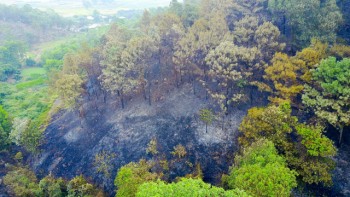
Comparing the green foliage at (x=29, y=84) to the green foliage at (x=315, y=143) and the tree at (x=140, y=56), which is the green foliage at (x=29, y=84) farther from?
the green foliage at (x=315, y=143)

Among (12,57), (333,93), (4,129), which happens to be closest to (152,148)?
(333,93)

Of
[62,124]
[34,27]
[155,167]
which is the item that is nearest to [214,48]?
[155,167]

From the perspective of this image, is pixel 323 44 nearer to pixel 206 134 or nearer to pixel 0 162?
pixel 206 134

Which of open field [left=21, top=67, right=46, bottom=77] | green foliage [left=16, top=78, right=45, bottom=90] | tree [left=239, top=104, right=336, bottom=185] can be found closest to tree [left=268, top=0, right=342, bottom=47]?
tree [left=239, top=104, right=336, bottom=185]

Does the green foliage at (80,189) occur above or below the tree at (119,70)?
below

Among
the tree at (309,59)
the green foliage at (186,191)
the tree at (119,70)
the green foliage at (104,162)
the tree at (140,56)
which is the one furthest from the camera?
the tree at (140,56)

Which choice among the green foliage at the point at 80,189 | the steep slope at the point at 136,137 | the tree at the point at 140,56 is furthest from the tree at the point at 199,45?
the green foliage at the point at 80,189

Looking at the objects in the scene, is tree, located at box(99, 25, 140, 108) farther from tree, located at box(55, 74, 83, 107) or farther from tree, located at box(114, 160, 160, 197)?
tree, located at box(114, 160, 160, 197)
